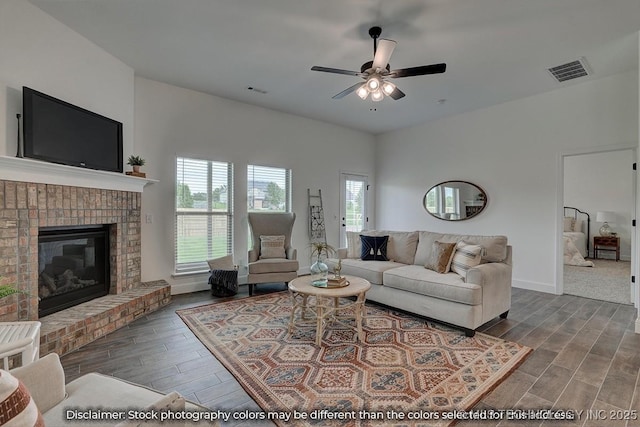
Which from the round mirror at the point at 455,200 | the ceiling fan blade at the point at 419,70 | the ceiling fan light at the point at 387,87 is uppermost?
the ceiling fan blade at the point at 419,70

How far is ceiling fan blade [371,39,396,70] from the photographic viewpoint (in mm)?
2580

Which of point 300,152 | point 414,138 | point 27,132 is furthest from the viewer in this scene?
point 414,138

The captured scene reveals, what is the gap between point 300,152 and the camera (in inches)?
235

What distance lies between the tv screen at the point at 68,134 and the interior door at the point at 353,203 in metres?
4.24

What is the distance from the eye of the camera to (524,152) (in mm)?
4941

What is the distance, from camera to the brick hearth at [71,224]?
99.7 inches

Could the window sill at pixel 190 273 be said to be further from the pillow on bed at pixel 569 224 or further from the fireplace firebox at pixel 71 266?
the pillow on bed at pixel 569 224

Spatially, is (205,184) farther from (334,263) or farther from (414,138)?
(414,138)

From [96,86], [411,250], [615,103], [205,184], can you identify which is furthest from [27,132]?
[615,103]

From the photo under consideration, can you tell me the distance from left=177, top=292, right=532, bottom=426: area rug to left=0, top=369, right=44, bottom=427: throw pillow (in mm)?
1273

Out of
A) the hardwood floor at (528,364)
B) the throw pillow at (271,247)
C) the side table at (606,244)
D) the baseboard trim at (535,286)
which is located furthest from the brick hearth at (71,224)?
the side table at (606,244)

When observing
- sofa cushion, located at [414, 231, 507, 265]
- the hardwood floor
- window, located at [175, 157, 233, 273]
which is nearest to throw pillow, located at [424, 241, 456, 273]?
sofa cushion, located at [414, 231, 507, 265]

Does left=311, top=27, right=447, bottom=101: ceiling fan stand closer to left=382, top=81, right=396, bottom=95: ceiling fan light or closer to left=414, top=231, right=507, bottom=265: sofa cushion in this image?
left=382, top=81, right=396, bottom=95: ceiling fan light

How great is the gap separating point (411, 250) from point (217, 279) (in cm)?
282
